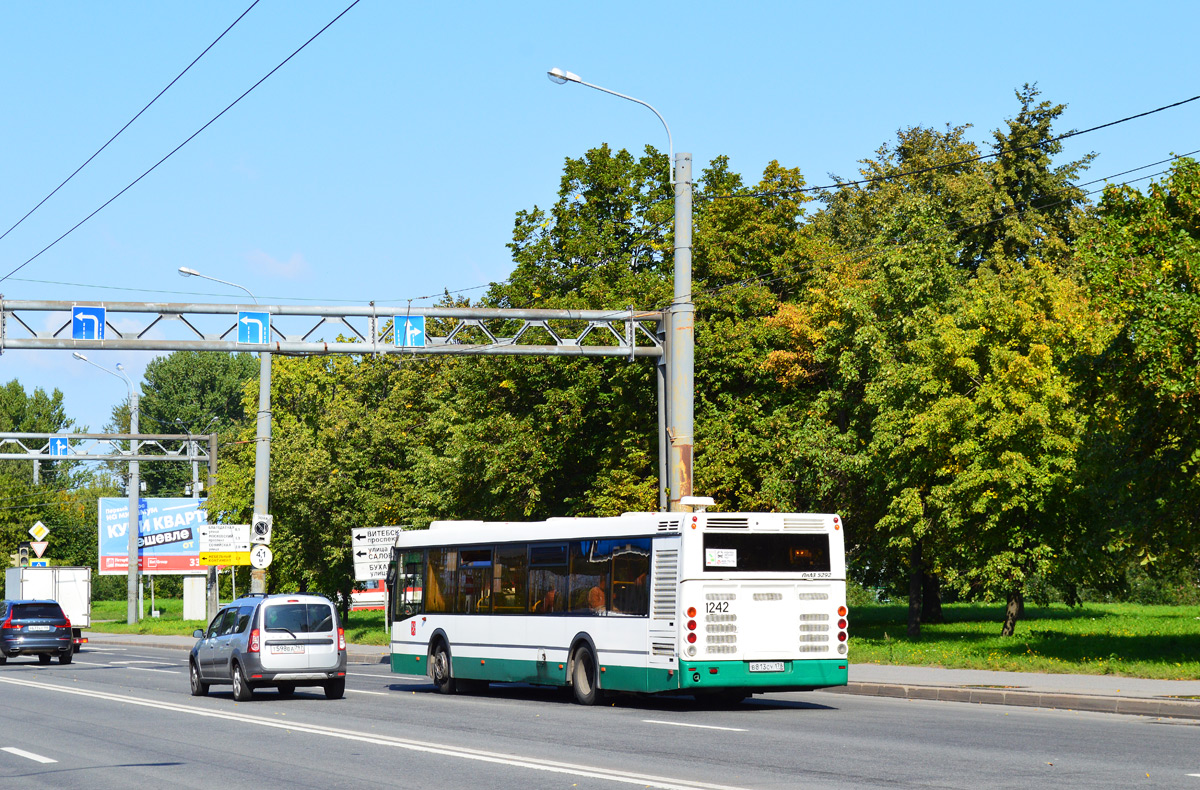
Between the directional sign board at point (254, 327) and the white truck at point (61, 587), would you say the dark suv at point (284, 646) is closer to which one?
the directional sign board at point (254, 327)

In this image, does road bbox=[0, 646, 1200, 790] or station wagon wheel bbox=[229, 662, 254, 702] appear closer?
road bbox=[0, 646, 1200, 790]

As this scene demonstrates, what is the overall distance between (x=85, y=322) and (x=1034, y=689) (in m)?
18.5


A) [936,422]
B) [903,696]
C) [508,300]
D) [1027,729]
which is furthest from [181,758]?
[508,300]

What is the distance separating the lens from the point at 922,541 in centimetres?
3522

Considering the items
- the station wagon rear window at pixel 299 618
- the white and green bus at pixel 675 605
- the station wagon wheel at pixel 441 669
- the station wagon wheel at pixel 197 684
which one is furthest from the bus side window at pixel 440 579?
the station wagon wheel at pixel 197 684

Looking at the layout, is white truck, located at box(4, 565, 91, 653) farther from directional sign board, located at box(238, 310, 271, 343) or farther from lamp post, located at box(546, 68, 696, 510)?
lamp post, located at box(546, 68, 696, 510)

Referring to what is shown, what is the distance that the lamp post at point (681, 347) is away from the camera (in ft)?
79.8

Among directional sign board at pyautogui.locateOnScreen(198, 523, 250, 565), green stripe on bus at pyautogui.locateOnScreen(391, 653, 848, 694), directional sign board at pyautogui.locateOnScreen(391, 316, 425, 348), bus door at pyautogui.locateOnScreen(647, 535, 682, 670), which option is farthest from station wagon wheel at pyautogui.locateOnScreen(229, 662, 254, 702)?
directional sign board at pyautogui.locateOnScreen(198, 523, 250, 565)

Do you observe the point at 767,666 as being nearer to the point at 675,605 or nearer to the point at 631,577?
the point at 675,605

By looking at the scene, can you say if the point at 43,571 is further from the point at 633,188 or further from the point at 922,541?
the point at 922,541

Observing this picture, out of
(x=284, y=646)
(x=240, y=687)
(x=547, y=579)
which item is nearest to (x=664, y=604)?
(x=547, y=579)

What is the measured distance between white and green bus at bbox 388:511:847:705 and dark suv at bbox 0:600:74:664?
20.1m

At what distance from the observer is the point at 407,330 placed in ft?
91.8

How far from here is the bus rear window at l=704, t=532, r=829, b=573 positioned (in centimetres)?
1911
